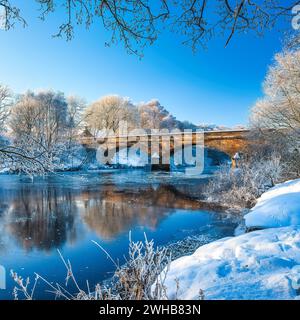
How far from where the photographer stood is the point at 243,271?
3.31 meters

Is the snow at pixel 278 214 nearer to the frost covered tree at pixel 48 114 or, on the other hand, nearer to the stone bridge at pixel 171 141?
the stone bridge at pixel 171 141

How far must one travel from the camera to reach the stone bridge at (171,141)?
88.4 ft

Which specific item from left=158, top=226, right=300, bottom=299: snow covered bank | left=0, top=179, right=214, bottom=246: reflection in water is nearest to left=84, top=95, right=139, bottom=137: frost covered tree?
left=0, top=179, right=214, bottom=246: reflection in water

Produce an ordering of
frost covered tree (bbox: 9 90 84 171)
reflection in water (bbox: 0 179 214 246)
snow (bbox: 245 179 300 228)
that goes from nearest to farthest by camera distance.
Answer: snow (bbox: 245 179 300 228) < reflection in water (bbox: 0 179 214 246) < frost covered tree (bbox: 9 90 84 171)

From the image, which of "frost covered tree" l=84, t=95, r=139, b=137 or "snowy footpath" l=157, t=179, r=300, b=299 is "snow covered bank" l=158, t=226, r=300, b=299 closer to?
"snowy footpath" l=157, t=179, r=300, b=299

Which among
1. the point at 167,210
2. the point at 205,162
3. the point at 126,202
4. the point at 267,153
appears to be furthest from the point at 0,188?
the point at 205,162

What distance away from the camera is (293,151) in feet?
50.7

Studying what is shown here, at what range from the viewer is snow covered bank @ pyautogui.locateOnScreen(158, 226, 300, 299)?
8.93 ft

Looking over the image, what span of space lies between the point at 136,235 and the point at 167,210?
3769 millimetres

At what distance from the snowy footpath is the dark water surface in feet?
7.70

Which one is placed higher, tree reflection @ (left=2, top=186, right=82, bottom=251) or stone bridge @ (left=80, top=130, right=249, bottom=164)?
stone bridge @ (left=80, top=130, right=249, bottom=164)

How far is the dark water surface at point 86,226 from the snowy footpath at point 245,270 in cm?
235

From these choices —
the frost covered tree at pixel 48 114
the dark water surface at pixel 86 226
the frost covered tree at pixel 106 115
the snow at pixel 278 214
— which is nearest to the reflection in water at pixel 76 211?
the dark water surface at pixel 86 226

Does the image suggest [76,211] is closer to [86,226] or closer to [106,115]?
[86,226]
